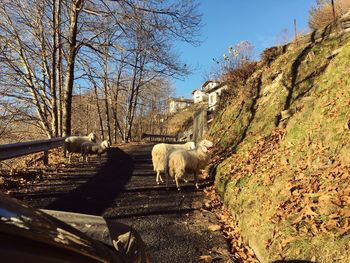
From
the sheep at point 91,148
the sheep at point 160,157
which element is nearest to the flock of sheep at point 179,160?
the sheep at point 160,157

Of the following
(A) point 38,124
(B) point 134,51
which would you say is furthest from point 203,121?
(A) point 38,124

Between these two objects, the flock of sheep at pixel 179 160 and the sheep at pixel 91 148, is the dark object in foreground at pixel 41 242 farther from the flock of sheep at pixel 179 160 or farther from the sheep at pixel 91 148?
the sheep at pixel 91 148

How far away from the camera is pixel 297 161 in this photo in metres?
7.16

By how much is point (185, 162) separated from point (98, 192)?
2366 millimetres

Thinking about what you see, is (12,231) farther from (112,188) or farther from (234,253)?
(112,188)

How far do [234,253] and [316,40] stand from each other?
38.0 ft

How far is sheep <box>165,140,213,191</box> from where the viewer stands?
9.93m

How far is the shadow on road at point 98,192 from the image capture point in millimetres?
7285

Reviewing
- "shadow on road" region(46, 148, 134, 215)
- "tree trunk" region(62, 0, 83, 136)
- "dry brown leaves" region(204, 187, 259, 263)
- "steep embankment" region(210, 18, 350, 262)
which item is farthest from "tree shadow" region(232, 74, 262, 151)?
"tree trunk" region(62, 0, 83, 136)

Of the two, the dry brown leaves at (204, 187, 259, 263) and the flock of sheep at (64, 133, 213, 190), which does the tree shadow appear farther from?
the dry brown leaves at (204, 187, 259, 263)

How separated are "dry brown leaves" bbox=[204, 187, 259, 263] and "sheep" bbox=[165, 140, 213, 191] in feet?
2.83

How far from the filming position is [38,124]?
25812 millimetres

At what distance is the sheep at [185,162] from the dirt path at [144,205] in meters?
0.39

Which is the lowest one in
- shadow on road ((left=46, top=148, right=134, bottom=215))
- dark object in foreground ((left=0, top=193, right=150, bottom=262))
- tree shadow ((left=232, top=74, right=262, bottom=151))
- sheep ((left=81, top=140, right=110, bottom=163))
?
shadow on road ((left=46, top=148, right=134, bottom=215))
